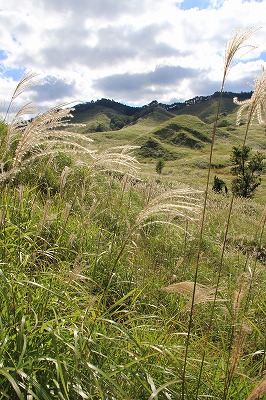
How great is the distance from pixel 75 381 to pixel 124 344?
882 mm

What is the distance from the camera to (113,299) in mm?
4996

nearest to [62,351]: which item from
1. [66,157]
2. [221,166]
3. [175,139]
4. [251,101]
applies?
[251,101]

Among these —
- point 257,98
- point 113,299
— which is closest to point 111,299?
point 113,299

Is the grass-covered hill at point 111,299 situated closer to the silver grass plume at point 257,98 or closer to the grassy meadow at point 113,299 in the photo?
the grassy meadow at point 113,299

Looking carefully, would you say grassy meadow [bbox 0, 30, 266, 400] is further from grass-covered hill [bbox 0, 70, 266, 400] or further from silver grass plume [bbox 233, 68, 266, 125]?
silver grass plume [bbox 233, 68, 266, 125]

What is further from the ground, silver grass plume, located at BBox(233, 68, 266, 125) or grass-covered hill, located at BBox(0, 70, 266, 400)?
silver grass plume, located at BBox(233, 68, 266, 125)

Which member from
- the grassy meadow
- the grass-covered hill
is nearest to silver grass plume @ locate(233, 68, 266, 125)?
the grassy meadow

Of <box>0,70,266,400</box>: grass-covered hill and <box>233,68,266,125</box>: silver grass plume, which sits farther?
<box>233,68,266,125</box>: silver grass plume

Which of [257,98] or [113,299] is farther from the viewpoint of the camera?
[113,299]

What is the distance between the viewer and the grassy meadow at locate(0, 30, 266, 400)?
2.49 m

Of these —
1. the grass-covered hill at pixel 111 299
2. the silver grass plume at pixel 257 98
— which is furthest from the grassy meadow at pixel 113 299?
the silver grass plume at pixel 257 98

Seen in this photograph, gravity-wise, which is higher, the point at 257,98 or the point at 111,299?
the point at 257,98

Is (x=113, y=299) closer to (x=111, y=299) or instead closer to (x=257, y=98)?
(x=111, y=299)

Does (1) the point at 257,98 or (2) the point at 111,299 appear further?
(2) the point at 111,299
